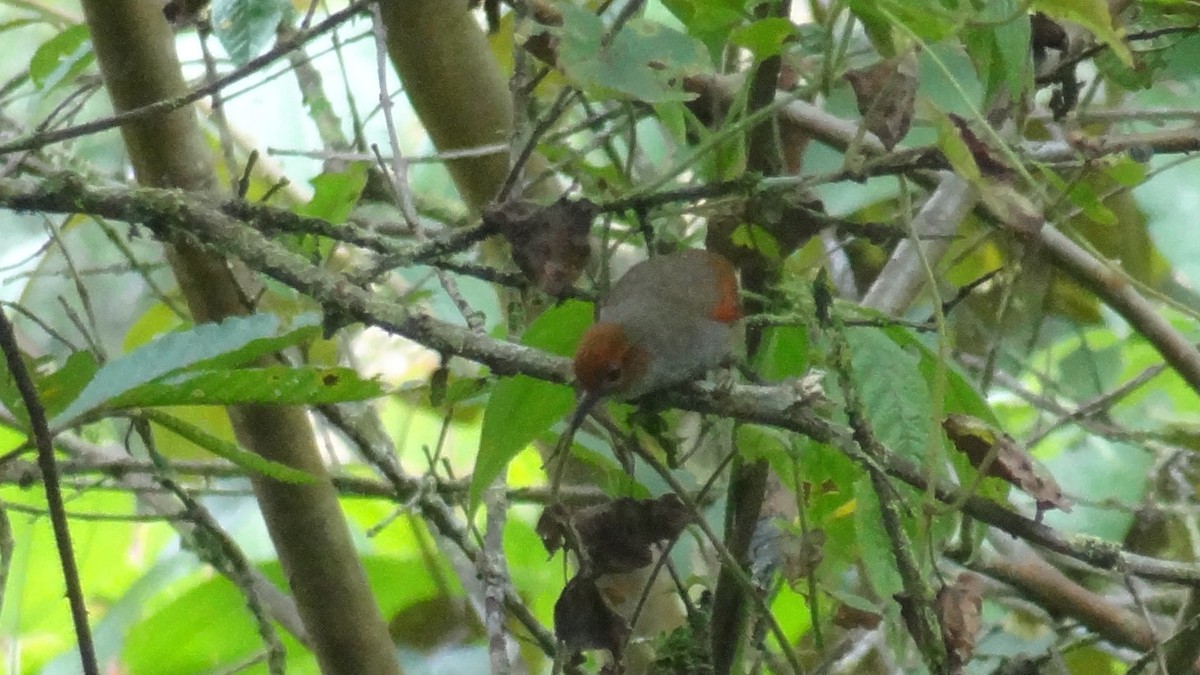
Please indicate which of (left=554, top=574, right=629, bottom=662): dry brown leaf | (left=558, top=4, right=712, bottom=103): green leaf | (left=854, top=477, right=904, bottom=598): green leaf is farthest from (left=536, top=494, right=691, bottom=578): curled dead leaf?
(left=558, top=4, right=712, bottom=103): green leaf

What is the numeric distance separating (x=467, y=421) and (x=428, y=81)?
712mm

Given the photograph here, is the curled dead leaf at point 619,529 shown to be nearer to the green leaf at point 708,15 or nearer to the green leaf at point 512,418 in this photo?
the green leaf at point 512,418

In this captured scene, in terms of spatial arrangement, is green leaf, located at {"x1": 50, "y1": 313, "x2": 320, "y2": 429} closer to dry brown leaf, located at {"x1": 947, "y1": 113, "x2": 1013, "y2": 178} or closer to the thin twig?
the thin twig

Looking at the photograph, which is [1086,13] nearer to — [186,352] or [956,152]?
[956,152]

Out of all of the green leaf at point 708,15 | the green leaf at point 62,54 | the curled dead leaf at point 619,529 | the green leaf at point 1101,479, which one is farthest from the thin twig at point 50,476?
the green leaf at point 1101,479

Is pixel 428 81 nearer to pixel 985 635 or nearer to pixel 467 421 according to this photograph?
pixel 467 421

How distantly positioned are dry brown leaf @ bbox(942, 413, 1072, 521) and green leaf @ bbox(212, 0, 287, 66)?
59 cm

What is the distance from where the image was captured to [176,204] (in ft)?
2.88

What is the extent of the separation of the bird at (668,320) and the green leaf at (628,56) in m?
0.24

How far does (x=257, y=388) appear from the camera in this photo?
779 mm

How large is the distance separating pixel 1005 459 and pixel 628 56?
1.14ft

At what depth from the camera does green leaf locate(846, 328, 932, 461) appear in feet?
2.65

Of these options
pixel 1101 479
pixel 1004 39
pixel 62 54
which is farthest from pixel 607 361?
pixel 1101 479

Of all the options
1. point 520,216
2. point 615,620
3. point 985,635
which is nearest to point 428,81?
point 520,216
